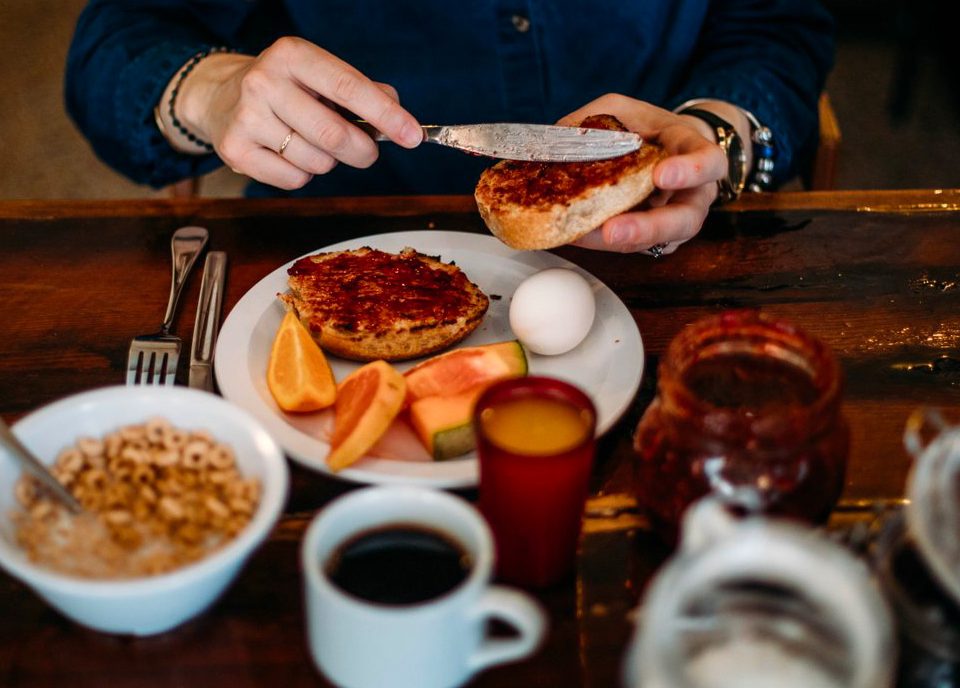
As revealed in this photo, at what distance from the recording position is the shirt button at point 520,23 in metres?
1.82

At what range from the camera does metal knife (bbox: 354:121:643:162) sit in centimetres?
137

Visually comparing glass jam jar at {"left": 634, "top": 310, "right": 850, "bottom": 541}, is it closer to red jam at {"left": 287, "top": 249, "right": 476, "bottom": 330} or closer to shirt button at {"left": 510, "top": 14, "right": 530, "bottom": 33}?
red jam at {"left": 287, "top": 249, "right": 476, "bottom": 330}

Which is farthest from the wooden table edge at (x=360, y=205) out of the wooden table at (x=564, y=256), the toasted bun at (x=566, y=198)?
the toasted bun at (x=566, y=198)

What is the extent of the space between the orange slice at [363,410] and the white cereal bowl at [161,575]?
11 cm

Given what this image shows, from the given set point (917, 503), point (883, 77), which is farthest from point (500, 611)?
point (883, 77)

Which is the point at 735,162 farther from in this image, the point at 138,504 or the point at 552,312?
the point at 138,504

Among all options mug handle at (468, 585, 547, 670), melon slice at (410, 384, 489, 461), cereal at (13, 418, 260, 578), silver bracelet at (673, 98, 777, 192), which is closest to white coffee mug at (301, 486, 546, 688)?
mug handle at (468, 585, 547, 670)

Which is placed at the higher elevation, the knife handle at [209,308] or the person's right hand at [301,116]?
the person's right hand at [301,116]

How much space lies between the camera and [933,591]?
2.54ft

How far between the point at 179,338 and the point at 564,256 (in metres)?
0.65

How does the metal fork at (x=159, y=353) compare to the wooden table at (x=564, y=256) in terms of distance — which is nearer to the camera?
the wooden table at (x=564, y=256)

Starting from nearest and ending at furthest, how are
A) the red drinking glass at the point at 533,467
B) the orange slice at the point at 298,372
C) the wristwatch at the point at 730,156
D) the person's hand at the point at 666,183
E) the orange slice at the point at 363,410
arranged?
the red drinking glass at the point at 533,467 < the orange slice at the point at 363,410 < the orange slice at the point at 298,372 < the person's hand at the point at 666,183 < the wristwatch at the point at 730,156

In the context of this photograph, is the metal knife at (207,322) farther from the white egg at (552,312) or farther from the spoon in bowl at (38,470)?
the white egg at (552,312)

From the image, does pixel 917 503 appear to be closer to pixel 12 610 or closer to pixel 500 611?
pixel 500 611
